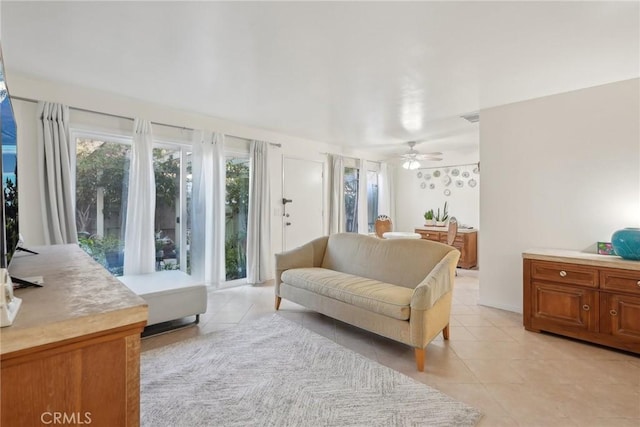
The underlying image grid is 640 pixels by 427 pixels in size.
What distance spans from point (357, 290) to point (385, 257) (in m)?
0.61

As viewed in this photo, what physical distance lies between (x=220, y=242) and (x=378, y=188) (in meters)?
3.87

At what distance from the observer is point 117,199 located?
341 cm

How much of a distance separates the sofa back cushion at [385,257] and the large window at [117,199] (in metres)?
1.98

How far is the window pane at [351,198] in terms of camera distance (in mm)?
6074

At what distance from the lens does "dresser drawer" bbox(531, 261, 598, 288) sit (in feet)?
8.39

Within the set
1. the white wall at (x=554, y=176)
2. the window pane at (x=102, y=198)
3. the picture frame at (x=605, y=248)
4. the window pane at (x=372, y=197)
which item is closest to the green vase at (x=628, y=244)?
the picture frame at (x=605, y=248)

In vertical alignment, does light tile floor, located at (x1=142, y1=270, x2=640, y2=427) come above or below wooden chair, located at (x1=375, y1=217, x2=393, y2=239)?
below

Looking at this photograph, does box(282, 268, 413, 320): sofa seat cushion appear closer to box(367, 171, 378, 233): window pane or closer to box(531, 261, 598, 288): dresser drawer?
box(531, 261, 598, 288): dresser drawer

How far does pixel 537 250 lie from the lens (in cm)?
302

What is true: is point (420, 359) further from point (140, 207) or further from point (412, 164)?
point (412, 164)

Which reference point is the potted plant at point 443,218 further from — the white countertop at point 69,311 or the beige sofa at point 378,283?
the white countertop at point 69,311

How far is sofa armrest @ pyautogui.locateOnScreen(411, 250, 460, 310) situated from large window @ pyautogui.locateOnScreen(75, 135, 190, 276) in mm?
3028

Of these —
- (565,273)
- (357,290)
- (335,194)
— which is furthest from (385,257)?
(335,194)

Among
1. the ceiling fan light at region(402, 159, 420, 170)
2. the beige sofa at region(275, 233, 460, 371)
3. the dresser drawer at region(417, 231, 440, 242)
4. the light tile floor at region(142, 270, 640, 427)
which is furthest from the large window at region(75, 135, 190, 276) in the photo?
the dresser drawer at region(417, 231, 440, 242)
